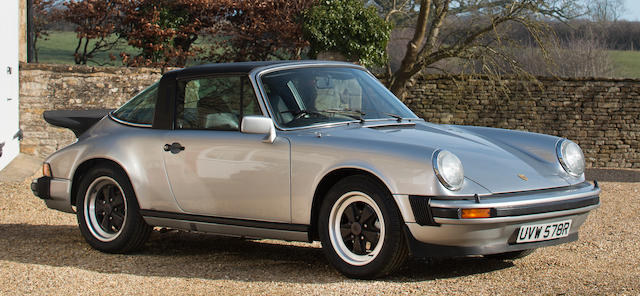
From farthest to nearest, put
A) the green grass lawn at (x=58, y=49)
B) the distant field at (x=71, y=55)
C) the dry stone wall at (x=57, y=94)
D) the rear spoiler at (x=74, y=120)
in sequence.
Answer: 1. the green grass lawn at (x=58, y=49)
2. the distant field at (x=71, y=55)
3. the dry stone wall at (x=57, y=94)
4. the rear spoiler at (x=74, y=120)

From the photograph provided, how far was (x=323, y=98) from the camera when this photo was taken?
19.8 feet

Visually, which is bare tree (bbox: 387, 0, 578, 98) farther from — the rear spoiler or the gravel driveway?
the rear spoiler

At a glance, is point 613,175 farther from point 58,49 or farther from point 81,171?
point 58,49

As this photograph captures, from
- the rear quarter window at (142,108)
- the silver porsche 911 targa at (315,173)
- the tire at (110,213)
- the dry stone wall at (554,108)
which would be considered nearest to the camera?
the silver porsche 911 targa at (315,173)

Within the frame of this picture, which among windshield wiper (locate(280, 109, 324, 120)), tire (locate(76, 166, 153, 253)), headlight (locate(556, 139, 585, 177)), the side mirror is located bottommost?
tire (locate(76, 166, 153, 253))

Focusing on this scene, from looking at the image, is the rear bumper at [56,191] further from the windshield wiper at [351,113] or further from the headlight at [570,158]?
the headlight at [570,158]

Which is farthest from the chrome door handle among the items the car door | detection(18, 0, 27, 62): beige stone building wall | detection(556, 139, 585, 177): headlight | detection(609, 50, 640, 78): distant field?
detection(609, 50, 640, 78): distant field

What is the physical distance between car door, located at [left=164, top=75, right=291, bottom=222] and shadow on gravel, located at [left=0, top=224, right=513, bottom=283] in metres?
0.39

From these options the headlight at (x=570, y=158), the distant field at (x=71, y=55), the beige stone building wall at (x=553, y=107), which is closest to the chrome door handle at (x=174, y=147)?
the headlight at (x=570, y=158)

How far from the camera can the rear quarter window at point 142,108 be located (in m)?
6.58

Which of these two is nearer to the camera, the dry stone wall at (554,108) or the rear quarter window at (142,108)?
the rear quarter window at (142,108)

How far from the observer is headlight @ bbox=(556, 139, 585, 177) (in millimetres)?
5789

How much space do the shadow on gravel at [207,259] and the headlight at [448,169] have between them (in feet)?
2.46

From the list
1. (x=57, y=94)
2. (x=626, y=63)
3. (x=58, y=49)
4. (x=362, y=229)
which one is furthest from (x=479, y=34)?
(x=626, y=63)
